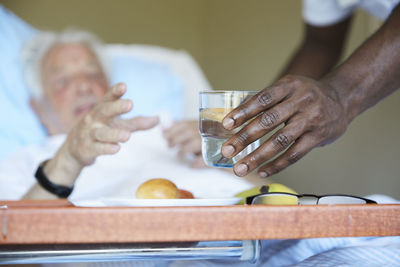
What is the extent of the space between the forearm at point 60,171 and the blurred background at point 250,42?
131 centimetres

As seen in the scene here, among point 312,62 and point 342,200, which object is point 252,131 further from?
point 312,62

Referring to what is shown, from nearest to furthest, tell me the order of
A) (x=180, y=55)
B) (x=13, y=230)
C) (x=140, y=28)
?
(x=13, y=230), (x=180, y=55), (x=140, y=28)

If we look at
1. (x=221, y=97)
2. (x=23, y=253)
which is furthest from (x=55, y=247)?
A: (x=221, y=97)

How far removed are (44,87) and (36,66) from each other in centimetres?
10

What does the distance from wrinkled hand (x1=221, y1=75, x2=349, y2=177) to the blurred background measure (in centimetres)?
123

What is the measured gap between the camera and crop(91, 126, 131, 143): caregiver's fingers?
952mm

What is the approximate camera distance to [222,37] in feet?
9.66

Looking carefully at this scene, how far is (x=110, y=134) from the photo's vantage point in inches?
38.4

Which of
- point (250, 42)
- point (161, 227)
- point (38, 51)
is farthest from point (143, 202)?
point (250, 42)

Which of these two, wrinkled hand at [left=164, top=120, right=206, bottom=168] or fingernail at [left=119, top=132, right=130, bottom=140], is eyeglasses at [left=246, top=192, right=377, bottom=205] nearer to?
fingernail at [left=119, top=132, right=130, bottom=140]

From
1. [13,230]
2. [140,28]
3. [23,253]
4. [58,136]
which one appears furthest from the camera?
[140,28]

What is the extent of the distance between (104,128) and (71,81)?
96 centimetres

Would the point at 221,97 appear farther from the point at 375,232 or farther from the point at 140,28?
the point at 140,28

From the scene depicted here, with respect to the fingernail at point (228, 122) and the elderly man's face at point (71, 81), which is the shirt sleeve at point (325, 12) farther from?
the fingernail at point (228, 122)
